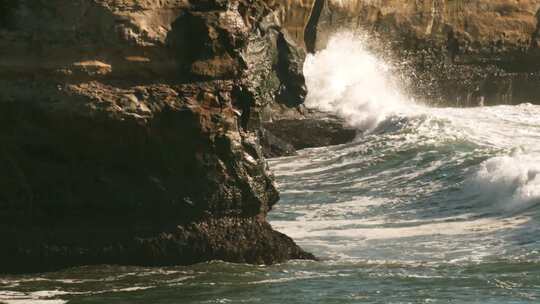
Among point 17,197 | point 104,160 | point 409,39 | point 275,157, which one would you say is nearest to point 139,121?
point 104,160

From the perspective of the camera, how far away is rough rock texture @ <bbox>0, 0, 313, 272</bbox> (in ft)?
39.5

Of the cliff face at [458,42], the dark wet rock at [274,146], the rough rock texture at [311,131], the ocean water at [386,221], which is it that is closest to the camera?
the ocean water at [386,221]

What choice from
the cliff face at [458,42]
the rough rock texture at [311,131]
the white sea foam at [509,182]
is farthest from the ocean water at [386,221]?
the cliff face at [458,42]

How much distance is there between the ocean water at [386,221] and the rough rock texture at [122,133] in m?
0.30

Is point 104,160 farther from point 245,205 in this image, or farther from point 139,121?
point 245,205

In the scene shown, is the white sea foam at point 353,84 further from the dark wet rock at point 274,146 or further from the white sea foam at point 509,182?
the white sea foam at point 509,182

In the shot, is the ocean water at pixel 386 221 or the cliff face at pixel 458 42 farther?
the cliff face at pixel 458 42

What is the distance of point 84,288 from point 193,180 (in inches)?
53.5

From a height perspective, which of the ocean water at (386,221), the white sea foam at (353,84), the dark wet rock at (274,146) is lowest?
the ocean water at (386,221)

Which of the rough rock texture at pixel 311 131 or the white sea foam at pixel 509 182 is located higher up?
the rough rock texture at pixel 311 131

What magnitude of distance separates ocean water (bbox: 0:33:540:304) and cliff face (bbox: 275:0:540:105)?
2.18m

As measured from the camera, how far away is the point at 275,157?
24.7 meters

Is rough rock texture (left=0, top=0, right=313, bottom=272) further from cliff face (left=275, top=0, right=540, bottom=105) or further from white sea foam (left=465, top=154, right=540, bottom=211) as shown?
cliff face (left=275, top=0, right=540, bottom=105)

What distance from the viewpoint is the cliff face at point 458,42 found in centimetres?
3375
